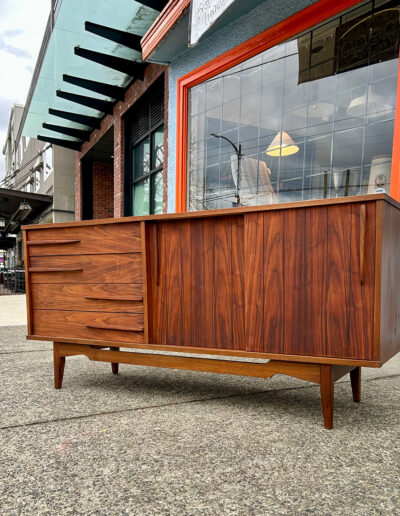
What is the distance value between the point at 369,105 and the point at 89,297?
123 inches

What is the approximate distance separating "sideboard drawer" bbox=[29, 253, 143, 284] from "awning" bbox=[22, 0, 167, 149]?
14.7 ft

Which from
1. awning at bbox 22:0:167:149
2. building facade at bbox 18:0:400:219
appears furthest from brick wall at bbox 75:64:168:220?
awning at bbox 22:0:167:149

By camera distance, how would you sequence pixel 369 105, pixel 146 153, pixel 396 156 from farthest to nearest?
1. pixel 146 153
2. pixel 369 105
3. pixel 396 156

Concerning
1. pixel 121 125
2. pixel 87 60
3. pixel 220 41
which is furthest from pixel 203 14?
pixel 121 125

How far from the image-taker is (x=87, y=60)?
6965 mm

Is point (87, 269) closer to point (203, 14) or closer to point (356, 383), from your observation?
point (356, 383)

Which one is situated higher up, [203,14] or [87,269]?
[203,14]

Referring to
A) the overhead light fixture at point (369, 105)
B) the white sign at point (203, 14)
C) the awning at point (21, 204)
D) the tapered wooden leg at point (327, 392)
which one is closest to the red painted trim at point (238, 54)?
the white sign at point (203, 14)

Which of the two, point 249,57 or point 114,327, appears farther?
point 249,57

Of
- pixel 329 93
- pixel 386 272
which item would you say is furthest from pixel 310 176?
pixel 386 272

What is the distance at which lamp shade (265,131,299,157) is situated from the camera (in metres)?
4.30

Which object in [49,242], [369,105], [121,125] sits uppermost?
[121,125]

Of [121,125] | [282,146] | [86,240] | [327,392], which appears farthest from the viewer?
[121,125]

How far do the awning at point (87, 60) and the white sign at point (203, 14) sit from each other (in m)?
1.56
